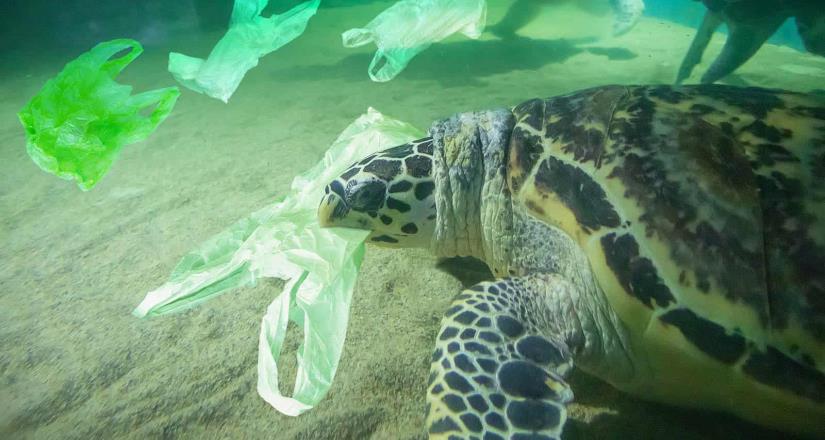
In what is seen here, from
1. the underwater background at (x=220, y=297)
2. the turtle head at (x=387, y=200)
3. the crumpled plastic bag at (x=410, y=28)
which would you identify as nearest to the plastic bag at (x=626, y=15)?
the underwater background at (x=220, y=297)

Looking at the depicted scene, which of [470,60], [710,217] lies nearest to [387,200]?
[710,217]

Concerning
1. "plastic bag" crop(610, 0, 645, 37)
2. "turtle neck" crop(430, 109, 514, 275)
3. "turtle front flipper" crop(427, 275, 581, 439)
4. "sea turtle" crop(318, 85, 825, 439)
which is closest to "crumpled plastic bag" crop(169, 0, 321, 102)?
"turtle neck" crop(430, 109, 514, 275)

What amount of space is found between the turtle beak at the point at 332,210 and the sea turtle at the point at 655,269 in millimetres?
724

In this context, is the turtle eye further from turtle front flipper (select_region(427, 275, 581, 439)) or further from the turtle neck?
turtle front flipper (select_region(427, 275, 581, 439))

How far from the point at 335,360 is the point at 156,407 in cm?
72

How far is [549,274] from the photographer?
5.34 ft

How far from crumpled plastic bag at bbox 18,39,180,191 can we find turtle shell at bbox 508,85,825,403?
2207 mm

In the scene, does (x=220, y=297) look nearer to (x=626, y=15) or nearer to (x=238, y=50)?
(x=238, y=50)

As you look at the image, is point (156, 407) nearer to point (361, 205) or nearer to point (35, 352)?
point (35, 352)

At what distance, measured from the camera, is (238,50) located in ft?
9.89

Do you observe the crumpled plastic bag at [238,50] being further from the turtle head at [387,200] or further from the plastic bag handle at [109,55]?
the turtle head at [387,200]

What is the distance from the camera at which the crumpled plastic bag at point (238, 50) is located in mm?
2855

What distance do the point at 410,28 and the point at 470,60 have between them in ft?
11.1

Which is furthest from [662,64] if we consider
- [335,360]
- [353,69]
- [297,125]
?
[335,360]
